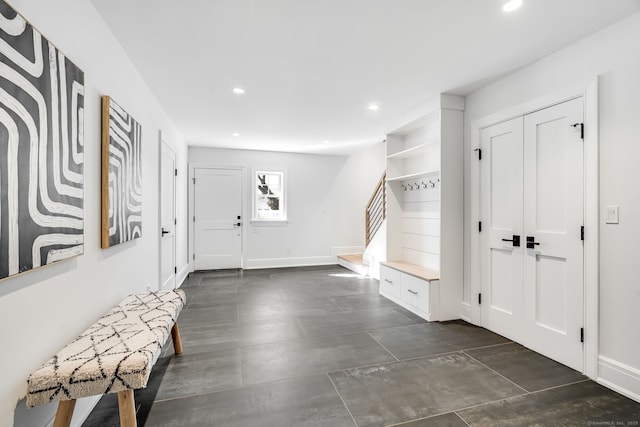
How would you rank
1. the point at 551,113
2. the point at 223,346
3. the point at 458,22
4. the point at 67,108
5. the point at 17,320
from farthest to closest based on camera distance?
the point at 223,346 → the point at 551,113 → the point at 458,22 → the point at 67,108 → the point at 17,320

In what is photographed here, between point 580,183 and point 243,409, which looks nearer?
point 243,409

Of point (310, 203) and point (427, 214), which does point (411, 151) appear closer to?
point (427, 214)

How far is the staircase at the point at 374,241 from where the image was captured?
508cm

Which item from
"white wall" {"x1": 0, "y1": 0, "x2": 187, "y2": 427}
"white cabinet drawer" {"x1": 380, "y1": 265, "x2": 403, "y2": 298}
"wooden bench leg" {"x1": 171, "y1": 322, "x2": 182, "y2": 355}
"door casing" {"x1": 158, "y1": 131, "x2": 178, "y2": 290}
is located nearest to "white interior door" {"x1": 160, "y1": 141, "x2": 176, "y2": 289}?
"door casing" {"x1": 158, "y1": 131, "x2": 178, "y2": 290}

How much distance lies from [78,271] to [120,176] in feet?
2.74

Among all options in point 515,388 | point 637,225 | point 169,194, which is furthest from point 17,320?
point 637,225

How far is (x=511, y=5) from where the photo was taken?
5.91ft

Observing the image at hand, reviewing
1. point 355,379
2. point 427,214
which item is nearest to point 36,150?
point 355,379

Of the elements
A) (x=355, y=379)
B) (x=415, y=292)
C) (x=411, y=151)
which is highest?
(x=411, y=151)

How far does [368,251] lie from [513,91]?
350cm

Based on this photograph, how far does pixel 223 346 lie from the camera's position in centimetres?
263

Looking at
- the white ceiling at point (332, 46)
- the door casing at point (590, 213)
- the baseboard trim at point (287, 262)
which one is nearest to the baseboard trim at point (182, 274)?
the baseboard trim at point (287, 262)

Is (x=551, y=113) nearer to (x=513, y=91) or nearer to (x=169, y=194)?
(x=513, y=91)

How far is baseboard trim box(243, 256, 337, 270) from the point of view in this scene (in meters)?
6.12
